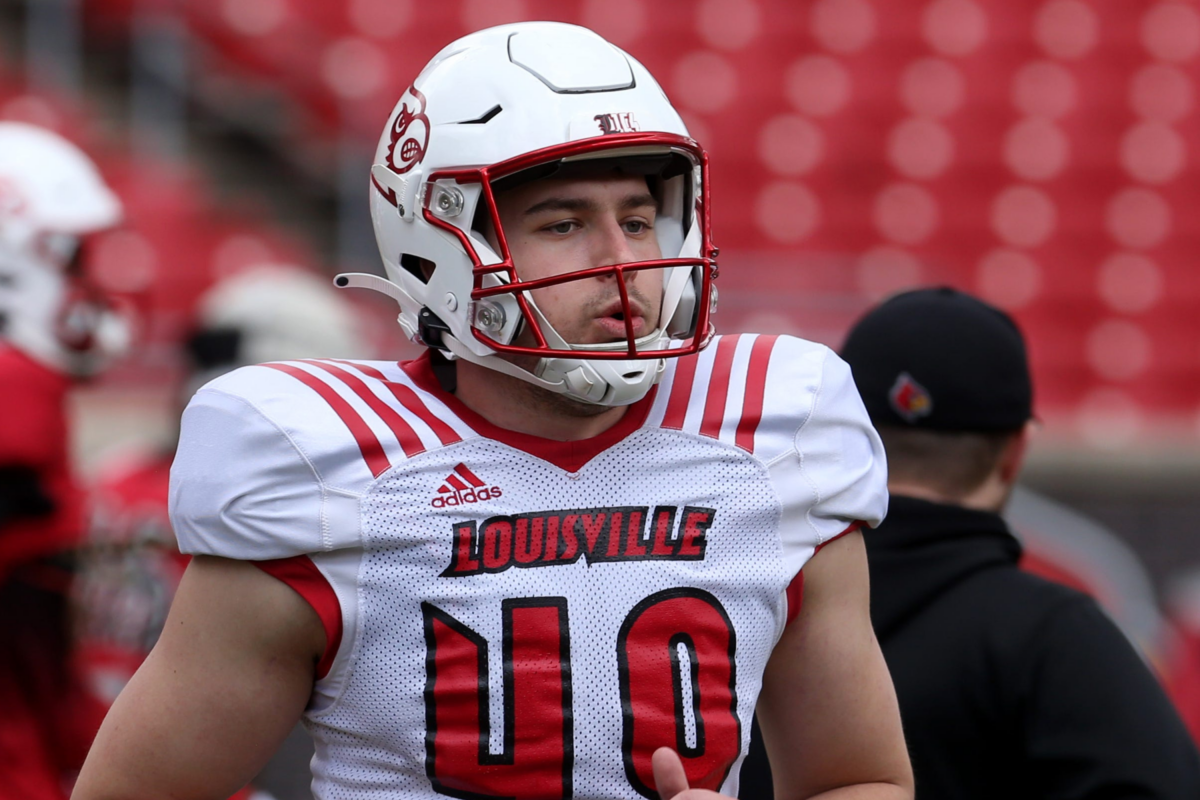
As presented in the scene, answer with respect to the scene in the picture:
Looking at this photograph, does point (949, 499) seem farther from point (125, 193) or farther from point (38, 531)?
point (125, 193)

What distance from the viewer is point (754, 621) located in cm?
158

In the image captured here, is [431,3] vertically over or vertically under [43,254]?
over

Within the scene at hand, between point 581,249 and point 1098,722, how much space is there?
0.85 meters

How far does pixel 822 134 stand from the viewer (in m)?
7.14

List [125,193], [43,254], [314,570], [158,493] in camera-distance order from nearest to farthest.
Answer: [314,570] → [43,254] → [158,493] → [125,193]

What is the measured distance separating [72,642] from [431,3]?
5.05 meters

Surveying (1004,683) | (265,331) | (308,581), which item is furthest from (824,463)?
(265,331)

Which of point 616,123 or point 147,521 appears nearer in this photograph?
point 616,123

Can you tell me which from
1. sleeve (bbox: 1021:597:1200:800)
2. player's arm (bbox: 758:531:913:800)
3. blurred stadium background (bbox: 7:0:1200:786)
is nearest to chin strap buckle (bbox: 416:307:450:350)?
player's arm (bbox: 758:531:913:800)

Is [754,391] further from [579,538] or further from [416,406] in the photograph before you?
[416,406]

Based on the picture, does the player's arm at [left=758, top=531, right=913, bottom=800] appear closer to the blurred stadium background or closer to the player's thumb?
the player's thumb

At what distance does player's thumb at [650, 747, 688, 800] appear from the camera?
4.58 ft

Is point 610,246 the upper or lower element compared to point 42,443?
upper

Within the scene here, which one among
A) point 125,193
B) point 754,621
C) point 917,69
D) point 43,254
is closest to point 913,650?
point 754,621
